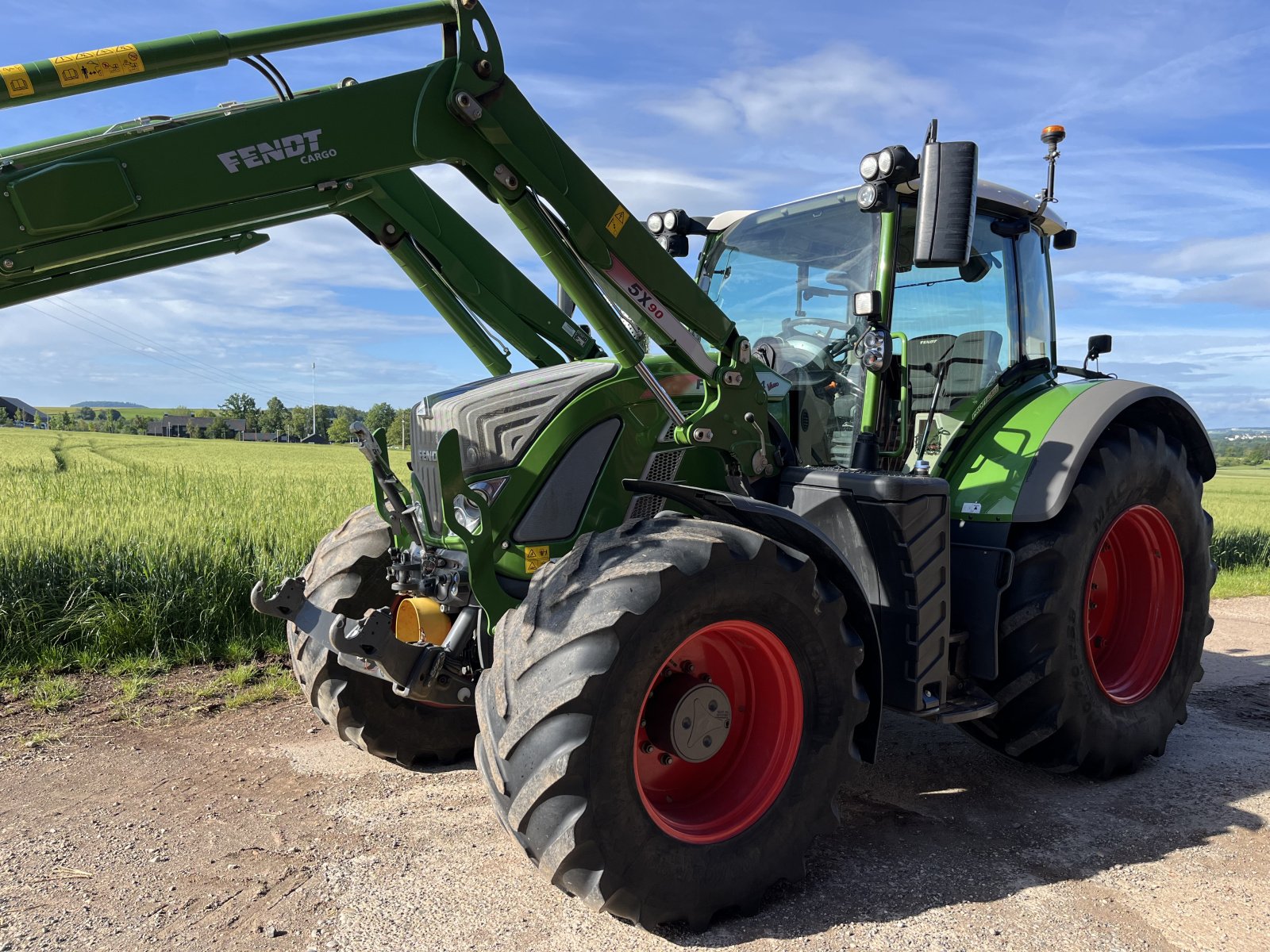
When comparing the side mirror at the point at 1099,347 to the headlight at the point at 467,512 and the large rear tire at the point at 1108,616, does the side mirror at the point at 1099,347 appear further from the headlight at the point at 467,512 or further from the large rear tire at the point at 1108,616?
the headlight at the point at 467,512

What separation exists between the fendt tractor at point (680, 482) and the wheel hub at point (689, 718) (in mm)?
11

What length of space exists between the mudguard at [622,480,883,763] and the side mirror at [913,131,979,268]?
40.9 inches

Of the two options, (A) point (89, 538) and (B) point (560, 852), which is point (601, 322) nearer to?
(B) point (560, 852)

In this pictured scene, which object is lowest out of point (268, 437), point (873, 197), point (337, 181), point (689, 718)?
point (268, 437)

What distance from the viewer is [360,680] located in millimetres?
4105

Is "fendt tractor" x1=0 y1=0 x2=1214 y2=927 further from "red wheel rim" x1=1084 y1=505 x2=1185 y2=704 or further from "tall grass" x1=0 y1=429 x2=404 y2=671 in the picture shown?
"tall grass" x1=0 y1=429 x2=404 y2=671

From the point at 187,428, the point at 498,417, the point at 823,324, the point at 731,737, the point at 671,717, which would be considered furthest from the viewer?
the point at 187,428

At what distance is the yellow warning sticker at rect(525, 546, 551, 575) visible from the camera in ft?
11.0

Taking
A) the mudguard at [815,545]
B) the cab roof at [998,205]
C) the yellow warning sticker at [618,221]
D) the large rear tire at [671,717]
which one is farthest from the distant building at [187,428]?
the large rear tire at [671,717]

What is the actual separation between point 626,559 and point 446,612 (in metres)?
0.96

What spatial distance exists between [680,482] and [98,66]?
7.55 ft

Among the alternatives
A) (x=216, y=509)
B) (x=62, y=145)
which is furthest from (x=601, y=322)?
(x=216, y=509)

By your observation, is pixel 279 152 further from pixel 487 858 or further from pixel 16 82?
pixel 487 858

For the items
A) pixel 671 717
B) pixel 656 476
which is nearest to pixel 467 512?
pixel 656 476
